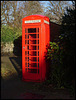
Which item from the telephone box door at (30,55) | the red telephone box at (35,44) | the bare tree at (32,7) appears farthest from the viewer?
the bare tree at (32,7)

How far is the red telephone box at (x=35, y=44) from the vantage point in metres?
6.99

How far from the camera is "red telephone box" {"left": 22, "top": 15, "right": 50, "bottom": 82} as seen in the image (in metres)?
6.99

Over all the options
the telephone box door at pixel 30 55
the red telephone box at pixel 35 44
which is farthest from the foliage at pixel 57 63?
the telephone box door at pixel 30 55

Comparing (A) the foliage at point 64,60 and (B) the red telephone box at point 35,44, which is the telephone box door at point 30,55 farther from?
(A) the foliage at point 64,60

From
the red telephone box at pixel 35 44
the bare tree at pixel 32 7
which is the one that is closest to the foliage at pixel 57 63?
the red telephone box at pixel 35 44

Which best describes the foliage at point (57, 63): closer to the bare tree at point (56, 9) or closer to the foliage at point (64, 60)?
the foliage at point (64, 60)

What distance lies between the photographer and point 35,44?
7.12 m

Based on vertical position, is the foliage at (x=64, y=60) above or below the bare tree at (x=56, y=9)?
below

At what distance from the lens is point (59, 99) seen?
4.96 meters

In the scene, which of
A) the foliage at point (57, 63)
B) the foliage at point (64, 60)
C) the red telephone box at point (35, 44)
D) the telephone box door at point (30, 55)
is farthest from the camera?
the telephone box door at point (30, 55)

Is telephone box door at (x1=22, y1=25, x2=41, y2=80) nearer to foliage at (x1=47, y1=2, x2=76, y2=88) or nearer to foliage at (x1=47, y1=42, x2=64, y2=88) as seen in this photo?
foliage at (x1=47, y1=2, x2=76, y2=88)

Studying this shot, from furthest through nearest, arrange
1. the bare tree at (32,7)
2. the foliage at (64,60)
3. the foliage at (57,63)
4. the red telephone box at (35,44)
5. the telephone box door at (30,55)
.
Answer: the bare tree at (32,7) < the telephone box door at (30,55) < the red telephone box at (35,44) < the foliage at (57,63) < the foliage at (64,60)

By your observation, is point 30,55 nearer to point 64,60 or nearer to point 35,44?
point 35,44

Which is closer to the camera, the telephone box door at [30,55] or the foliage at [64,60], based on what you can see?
the foliage at [64,60]
